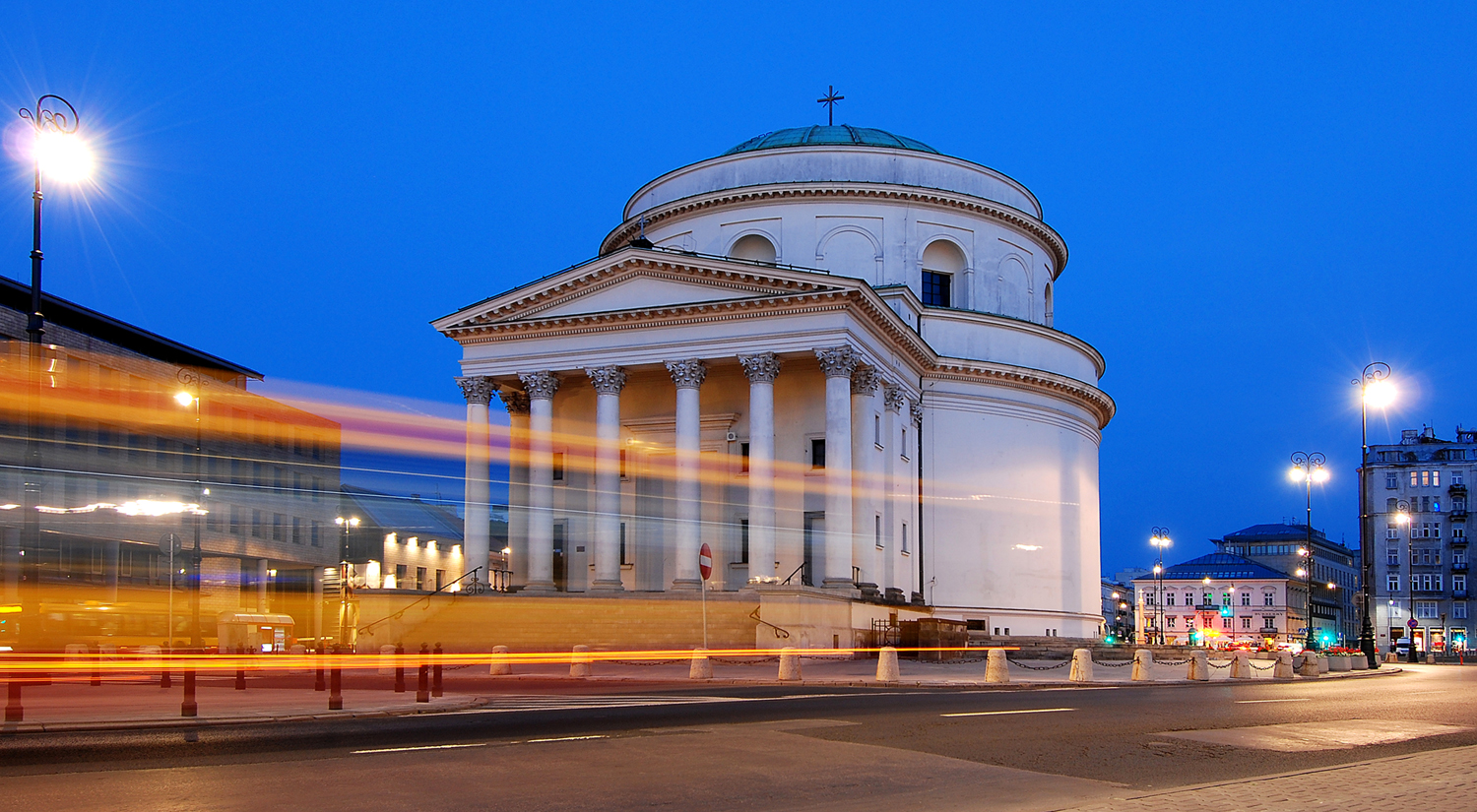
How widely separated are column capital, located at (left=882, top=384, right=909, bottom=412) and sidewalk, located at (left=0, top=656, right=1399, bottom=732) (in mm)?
11943

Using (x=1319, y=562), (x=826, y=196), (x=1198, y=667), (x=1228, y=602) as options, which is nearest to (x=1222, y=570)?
(x=1228, y=602)

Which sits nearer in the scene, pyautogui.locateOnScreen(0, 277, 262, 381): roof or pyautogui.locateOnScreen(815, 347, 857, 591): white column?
pyautogui.locateOnScreen(815, 347, 857, 591): white column

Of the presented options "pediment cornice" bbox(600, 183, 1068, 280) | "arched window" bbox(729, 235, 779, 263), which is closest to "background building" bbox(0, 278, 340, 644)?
"pediment cornice" bbox(600, 183, 1068, 280)

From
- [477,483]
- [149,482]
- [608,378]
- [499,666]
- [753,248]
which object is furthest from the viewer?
[149,482]

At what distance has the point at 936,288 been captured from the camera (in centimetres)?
5750

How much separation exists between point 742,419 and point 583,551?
8.22 m

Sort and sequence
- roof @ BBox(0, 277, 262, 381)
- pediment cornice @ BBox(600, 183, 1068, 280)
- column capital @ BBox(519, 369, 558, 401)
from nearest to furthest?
column capital @ BBox(519, 369, 558, 401), pediment cornice @ BBox(600, 183, 1068, 280), roof @ BBox(0, 277, 262, 381)

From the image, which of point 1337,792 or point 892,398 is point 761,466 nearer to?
point 892,398

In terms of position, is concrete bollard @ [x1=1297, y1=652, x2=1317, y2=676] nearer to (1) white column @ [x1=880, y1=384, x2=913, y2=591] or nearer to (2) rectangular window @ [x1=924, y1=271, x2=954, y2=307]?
(1) white column @ [x1=880, y1=384, x2=913, y2=591]

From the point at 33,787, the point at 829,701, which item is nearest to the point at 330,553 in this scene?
the point at 829,701

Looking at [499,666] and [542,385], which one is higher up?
[542,385]

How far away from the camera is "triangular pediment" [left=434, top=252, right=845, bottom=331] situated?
142 feet

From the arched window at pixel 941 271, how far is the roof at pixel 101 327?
40.1m

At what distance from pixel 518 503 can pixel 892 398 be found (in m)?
15.1
